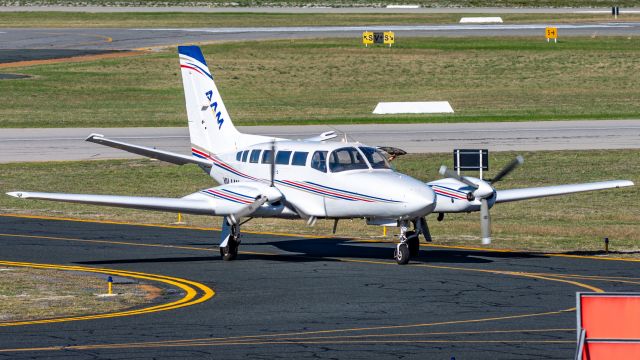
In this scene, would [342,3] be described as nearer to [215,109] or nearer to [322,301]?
[215,109]

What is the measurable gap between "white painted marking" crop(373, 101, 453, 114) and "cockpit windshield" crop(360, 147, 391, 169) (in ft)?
134

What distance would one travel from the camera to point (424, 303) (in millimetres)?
25500

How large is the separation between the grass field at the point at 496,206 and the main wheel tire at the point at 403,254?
16.9 feet

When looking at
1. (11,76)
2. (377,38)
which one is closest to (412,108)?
(377,38)

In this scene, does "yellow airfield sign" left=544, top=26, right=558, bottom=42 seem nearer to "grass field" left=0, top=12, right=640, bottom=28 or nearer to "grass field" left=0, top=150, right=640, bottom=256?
"grass field" left=0, top=12, right=640, bottom=28

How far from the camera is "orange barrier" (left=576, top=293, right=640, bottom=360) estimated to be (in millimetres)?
15383

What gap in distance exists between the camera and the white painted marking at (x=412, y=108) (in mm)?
72688

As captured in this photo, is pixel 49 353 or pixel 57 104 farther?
pixel 57 104

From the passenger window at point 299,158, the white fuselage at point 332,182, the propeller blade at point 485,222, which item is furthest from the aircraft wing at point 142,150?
the propeller blade at point 485,222

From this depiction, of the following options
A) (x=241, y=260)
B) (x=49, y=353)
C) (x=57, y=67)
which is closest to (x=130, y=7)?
(x=57, y=67)

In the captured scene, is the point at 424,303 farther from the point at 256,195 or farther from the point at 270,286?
the point at 256,195

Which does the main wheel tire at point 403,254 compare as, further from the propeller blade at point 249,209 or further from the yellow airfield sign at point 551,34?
the yellow airfield sign at point 551,34

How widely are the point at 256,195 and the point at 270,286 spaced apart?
13.4 ft

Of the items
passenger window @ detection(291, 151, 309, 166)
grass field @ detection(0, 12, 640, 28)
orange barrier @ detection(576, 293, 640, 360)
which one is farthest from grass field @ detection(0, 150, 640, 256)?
grass field @ detection(0, 12, 640, 28)
